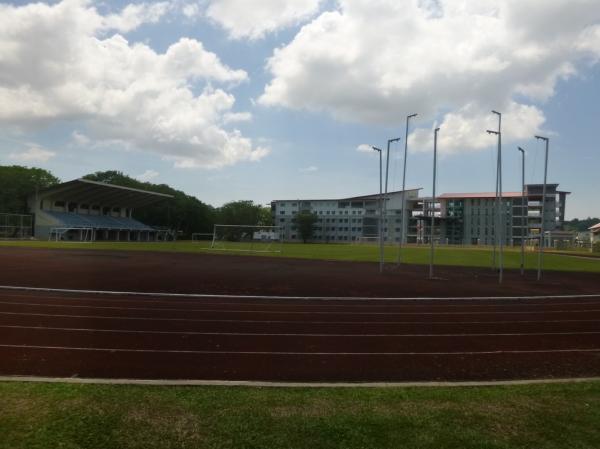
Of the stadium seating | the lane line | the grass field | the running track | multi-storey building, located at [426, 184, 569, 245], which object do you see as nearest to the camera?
the lane line

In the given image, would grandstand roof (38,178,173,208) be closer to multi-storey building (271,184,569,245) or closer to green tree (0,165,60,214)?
green tree (0,165,60,214)

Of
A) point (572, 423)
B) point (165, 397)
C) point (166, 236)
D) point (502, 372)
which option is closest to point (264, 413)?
point (165, 397)

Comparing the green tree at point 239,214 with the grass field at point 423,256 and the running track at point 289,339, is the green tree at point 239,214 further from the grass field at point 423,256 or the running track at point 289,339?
the running track at point 289,339

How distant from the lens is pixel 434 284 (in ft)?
67.2

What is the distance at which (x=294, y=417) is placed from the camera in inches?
198

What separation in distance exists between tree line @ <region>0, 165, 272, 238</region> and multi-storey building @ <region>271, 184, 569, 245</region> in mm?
12883

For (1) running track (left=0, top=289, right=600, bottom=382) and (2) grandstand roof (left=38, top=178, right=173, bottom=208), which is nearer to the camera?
(1) running track (left=0, top=289, right=600, bottom=382)

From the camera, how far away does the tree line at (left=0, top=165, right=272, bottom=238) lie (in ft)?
251

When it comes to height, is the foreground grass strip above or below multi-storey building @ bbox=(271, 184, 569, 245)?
below

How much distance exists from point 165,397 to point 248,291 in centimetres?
1114

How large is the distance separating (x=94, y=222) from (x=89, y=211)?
655 centimetres

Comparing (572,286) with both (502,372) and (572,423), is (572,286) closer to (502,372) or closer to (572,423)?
(502,372)

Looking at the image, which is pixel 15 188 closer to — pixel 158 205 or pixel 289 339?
pixel 158 205

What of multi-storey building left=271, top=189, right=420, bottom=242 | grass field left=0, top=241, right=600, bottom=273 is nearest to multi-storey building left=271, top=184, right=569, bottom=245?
multi-storey building left=271, top=189, right=420, bottom=242
